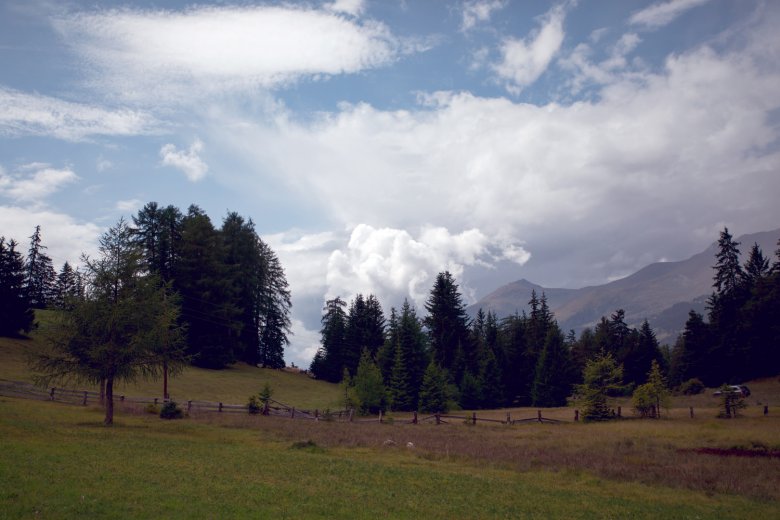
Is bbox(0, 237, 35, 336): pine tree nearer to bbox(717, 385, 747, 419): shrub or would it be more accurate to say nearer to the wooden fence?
the wooden fence

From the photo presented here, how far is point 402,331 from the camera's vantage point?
7350cm

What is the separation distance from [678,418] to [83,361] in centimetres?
4980

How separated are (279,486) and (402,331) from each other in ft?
182

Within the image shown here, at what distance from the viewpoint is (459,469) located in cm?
2525

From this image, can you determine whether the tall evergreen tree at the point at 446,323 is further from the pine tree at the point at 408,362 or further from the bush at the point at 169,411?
the bush at the point at 169,411

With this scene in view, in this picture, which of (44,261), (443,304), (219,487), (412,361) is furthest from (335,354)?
(219,487)

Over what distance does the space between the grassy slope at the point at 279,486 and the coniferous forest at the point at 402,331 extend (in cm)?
3443

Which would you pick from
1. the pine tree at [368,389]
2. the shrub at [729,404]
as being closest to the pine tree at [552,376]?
the pine tree at [368,389]

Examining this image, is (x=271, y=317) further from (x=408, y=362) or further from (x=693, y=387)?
(x=693, y=387)

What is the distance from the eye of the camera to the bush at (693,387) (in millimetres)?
82500

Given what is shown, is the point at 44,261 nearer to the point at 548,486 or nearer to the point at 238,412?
the point at 238,412

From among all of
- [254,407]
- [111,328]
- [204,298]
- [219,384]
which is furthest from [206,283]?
[111,328]

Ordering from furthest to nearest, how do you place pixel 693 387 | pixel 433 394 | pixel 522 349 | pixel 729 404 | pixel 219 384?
1. pixel 522 349
2. pixel 693 387
3. pixel 219 384
4. pixel 433 394
5. pixel 729 404

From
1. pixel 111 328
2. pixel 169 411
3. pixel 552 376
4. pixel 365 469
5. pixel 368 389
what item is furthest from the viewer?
pixel 552 376
